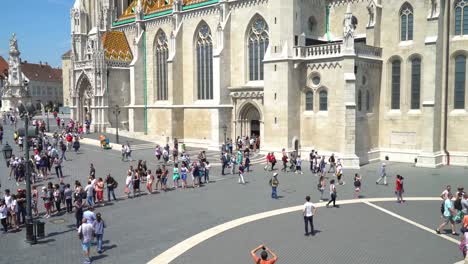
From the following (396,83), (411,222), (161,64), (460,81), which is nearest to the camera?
(411,222)

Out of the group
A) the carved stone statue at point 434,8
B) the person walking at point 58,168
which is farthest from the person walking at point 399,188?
the person walking at point 58,168

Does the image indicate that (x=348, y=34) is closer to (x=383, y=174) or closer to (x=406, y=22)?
(x=406, y=22)

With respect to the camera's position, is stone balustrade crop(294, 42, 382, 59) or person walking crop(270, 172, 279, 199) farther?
stone balustrade crop(294, 42, 382, 59)

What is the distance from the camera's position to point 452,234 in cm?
1634

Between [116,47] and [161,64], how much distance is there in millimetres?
7453

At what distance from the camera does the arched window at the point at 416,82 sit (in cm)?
3338

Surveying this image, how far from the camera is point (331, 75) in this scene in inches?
1292

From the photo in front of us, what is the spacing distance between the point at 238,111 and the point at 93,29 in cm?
2949

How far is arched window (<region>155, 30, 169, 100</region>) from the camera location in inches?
1976

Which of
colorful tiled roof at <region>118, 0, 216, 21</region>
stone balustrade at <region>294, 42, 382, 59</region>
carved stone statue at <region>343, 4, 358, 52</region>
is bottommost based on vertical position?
stone balustrade at <region>294, 42, 382, 59</region>

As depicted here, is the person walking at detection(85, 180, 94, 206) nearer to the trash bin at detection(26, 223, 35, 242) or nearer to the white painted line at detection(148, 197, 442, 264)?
the trash bin at detection(26, 223, 35, 242)

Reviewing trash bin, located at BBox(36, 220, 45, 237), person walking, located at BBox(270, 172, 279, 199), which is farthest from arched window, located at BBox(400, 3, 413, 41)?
trash bin, located at BBox(36, 220, 45, 237)

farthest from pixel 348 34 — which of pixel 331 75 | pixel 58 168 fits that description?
pixel 58 168

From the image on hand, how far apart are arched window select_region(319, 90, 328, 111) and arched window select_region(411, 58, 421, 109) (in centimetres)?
695
